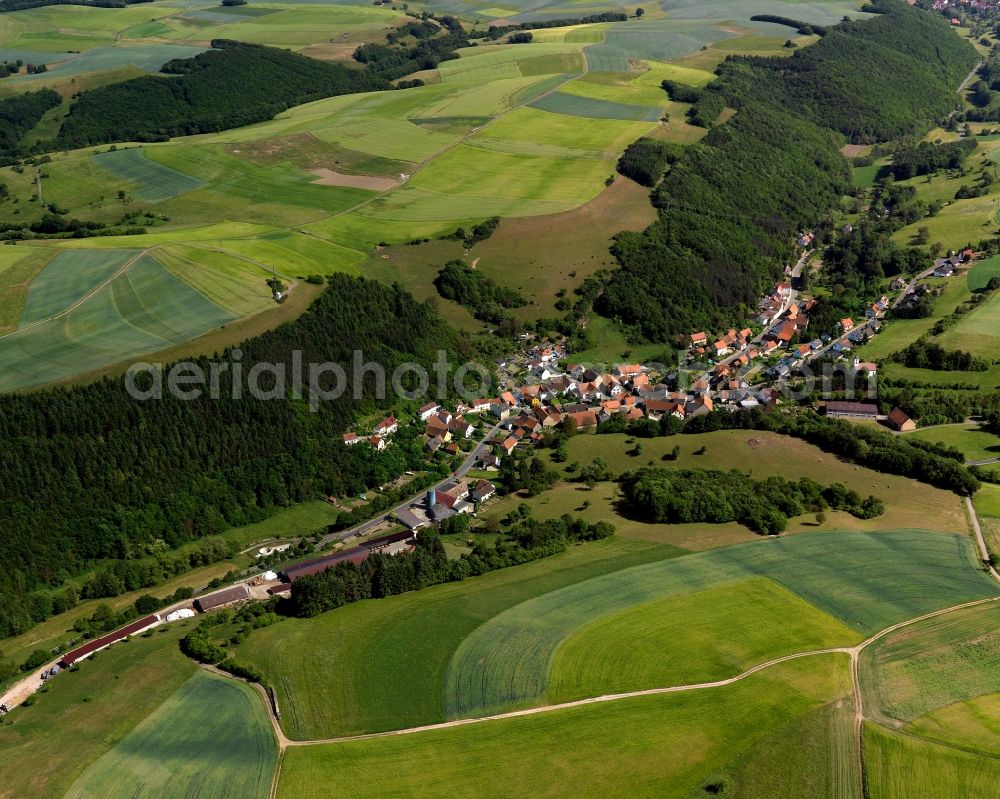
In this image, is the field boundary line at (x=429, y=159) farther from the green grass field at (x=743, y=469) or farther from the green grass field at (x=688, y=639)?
the green grass field at (x=688, y=639)

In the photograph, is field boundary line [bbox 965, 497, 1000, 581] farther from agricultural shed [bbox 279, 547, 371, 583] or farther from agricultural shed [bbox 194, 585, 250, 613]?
agricultural shed [bbox 194, 585, 250, 613]

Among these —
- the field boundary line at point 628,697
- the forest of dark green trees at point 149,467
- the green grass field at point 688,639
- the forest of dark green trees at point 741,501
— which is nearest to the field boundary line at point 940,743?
the field boundary line at point 628,697

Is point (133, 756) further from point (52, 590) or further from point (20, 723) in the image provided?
point (52, 590)

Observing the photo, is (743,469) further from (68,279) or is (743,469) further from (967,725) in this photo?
(68,279)

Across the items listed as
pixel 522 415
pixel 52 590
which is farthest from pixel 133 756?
pixel 522 415

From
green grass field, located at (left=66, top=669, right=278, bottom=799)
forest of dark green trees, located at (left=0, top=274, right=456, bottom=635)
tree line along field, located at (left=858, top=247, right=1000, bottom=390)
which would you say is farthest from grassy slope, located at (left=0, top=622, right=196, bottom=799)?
tree line along field, located at (left=858, top=247, right=1000, bottom=390)
